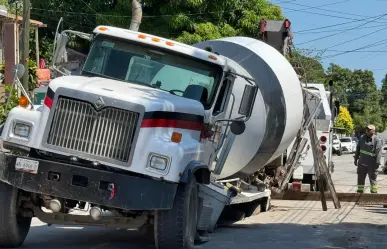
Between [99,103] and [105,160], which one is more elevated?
[99,103]

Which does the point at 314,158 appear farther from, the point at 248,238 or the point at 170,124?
the point at 170,124

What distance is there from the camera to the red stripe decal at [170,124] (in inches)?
325

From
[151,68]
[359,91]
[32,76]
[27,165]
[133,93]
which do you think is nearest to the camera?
[27,165]

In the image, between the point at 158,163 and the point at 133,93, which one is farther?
the point at 133,93

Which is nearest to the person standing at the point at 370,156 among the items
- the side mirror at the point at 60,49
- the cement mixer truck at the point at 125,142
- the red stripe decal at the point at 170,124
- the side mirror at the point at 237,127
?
the side mirror at the point at 237,127

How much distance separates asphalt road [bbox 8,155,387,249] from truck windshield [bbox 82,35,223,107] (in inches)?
83.9

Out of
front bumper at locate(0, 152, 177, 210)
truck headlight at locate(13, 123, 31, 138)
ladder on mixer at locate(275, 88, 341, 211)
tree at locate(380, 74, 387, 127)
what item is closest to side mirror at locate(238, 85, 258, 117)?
front bumper at locate(0, 152, 177, 210)

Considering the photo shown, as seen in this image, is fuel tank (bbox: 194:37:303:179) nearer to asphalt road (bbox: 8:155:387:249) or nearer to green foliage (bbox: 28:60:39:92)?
asphalt road (bbox: 8:155:387:249)

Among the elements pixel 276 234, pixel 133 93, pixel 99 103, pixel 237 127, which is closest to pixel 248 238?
pixel 276 234

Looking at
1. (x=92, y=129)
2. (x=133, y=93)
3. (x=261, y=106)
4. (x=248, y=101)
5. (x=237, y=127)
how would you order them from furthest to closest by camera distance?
(x=261, y=106)
(x=237, y=127)
(x=248, y=101)
(x=133, y=93)
(x=92, y=129)

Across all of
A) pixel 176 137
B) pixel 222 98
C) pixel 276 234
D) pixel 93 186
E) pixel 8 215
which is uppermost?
pixel 222 98

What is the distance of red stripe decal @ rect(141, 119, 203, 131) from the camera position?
27.1 ft

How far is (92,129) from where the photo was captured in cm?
831

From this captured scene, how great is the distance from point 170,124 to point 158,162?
56cm
